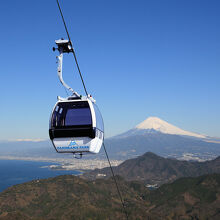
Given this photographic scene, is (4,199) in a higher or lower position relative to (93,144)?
lower

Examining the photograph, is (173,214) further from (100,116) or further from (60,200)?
(100,116)

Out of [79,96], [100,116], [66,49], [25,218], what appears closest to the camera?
[66,49]

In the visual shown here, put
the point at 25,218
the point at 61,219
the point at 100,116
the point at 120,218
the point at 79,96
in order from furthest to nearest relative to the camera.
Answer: the point at 120,218
the point at 61,219
the point at 25,218
the point at 100,116
the point at 79,96

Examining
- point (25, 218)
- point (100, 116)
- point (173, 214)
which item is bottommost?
point (173, 214)

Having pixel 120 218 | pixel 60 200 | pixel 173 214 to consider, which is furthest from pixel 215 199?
pixel 60 200
